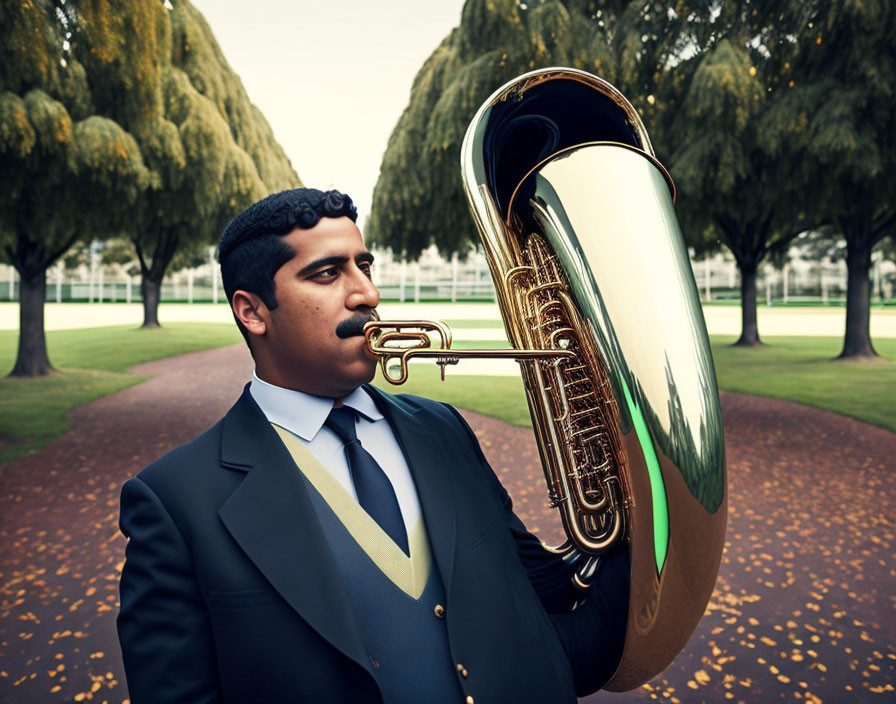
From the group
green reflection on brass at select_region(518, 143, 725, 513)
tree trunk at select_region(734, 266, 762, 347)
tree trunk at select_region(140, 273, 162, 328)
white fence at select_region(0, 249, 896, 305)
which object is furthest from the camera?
white fence at select_region(0, 249, 896, 305)

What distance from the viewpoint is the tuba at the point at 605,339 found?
1.38 m

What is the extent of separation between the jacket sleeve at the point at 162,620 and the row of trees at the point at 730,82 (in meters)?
8.70

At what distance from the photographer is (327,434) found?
1.50 meters

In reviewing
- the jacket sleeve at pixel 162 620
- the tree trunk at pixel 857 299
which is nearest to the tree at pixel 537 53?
the jacket sleeve at pixel 162 620

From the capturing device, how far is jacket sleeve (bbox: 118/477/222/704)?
1.28m

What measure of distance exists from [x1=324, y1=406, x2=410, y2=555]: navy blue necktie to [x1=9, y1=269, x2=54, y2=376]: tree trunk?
1530 cm

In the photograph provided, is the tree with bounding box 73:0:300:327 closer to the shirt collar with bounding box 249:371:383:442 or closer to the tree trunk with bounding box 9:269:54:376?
the tree trunk with bounding box 9:269:54:376

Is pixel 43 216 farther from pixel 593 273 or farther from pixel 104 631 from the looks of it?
pixel 593 273

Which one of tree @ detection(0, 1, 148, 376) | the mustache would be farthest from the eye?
tree @ detection(0, 1, 148, 376)

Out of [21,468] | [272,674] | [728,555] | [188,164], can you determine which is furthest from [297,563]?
[188,164]

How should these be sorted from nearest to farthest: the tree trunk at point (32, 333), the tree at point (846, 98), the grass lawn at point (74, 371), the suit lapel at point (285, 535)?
the suit lapel at point (285, 535)
the tree at point (846, 98)
the grass lawn at point (74, 371)
the tree trunk at point (32, 333)

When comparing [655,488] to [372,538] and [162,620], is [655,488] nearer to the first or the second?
Result: [372,538]

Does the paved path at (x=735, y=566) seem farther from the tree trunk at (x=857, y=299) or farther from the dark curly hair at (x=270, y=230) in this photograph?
the tree trunk at (x=857, y=299)

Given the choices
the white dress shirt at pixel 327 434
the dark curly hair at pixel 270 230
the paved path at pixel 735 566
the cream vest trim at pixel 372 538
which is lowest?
the paved path at pixel 735 566
